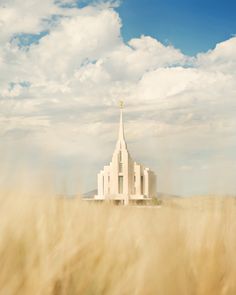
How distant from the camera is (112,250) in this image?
295 cm

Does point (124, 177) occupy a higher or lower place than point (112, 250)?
higher

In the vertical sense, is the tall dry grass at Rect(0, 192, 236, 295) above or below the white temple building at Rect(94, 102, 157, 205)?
below

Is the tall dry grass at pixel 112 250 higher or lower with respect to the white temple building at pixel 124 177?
lower

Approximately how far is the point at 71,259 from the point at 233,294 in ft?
2.61

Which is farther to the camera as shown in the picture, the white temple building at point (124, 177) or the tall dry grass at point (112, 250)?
the white temple building at point (124, 177)

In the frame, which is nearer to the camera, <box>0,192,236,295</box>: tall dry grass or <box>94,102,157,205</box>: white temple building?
<box>0,192,236,295</box>: tall dry grass

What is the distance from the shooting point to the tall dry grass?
2.54m

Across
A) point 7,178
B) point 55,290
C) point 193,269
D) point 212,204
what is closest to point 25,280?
point 55,290

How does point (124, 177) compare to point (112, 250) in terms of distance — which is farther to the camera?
point (124, 177)

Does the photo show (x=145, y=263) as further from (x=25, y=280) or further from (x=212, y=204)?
(x=212, y=204)

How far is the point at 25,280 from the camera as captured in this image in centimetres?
250

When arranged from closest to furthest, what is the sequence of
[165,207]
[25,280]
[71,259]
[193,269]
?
[25,280] → [71,259] → [193,269] → [165,207]

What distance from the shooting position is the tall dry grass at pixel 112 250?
2543 millimetres

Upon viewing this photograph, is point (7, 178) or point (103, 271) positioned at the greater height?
point (7, 178)
